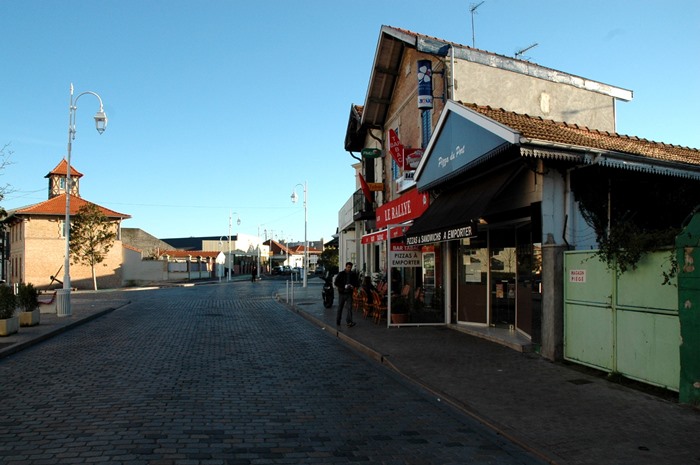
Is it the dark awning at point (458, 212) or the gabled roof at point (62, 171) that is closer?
the dark awning at point (458, 212)

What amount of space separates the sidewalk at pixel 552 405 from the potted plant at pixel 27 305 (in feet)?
31.5

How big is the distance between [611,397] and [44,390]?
24.3 feet

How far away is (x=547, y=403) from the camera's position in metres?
6.49

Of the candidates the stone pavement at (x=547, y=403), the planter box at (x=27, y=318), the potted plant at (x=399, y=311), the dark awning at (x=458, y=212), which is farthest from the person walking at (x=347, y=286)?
the planter box at (x=27, y=318)

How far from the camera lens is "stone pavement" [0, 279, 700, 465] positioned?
4.95 metres

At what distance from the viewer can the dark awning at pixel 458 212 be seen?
9961 mm

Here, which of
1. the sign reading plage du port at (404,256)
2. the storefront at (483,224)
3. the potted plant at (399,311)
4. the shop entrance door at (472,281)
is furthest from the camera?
the sign reading plage du port at (404,256)

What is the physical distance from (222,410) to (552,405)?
153 inches

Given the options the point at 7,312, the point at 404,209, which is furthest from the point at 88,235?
the point at 404,209

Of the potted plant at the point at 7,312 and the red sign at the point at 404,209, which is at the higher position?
the red sign at the point at 404,209

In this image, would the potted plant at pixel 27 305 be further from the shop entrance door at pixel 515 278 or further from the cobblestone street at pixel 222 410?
the shop entrance door at pixel 515 278

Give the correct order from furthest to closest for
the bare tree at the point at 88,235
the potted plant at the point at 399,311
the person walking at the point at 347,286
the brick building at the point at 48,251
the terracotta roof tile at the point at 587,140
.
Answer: the brick building at the point at 48,251 → the bare tree at the point at 88,235 → the person walking at the point at 347,286 → the potted plant at the point at 399,311 → the terracotta roof tile at the point at 587,140

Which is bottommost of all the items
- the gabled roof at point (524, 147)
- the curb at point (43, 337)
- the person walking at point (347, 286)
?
the curb at point (43, 337)

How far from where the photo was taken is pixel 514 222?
1111 centimetres
